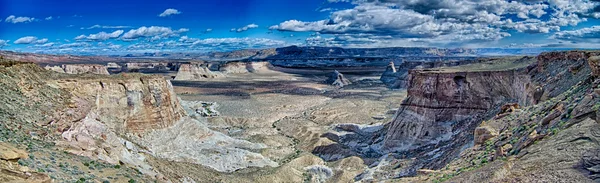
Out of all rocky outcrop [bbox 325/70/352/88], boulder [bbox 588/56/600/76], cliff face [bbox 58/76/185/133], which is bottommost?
rocky outcrop [bbox 325/70/352/88]

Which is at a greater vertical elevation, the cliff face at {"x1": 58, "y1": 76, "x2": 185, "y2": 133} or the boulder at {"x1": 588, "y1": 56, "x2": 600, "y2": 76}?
the boulder at {"x1": 588, "y1": 56, "x2": 600, "y2": 76}

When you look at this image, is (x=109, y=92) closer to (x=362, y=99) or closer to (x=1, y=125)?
(x=1, y=125)

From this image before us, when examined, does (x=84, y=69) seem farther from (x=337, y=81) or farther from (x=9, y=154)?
(x=9, y=154)

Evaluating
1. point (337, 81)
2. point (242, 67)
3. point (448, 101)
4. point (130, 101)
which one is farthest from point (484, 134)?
point (242, 67)

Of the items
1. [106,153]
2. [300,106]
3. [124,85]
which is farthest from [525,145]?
[300,106]

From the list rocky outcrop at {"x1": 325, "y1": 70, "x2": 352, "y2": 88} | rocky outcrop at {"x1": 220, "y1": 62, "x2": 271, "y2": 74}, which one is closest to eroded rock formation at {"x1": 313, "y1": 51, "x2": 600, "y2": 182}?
rocky outcrop at {"x1": 325, "y1": 70, "x2": 352, "y2": 88}

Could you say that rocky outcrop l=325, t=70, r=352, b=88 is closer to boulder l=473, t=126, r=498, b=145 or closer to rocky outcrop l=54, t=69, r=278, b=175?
rocky outcrop l=54, t=69, r=278, b=175

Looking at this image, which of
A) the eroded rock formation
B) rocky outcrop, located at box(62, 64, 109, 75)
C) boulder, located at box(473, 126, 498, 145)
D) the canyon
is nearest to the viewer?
the canyon
